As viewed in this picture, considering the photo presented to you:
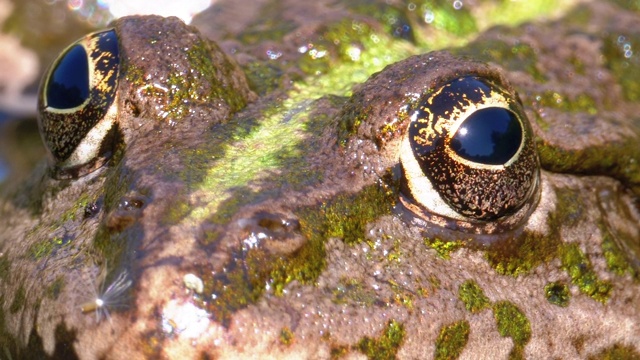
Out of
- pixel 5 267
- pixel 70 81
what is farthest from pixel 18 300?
pixel 70 81

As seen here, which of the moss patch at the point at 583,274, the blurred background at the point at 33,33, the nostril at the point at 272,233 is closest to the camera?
the nostril at the point at 272,233

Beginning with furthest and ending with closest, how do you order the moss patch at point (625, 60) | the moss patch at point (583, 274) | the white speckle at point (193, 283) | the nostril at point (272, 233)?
the moss patch at point (625, 60) → the moss patch at point (583, 274) → the nostril at point (272, 233) → the white speckle at point (193, 283)

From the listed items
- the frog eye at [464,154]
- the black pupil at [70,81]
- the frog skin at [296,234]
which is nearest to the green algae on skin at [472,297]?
the frog skin at [296,234]

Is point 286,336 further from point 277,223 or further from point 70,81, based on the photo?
point 70,81

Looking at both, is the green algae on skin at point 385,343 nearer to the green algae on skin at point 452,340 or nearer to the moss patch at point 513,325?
the green algae on skin at point 452,340

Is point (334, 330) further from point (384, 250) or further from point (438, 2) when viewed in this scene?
point (438, 2)

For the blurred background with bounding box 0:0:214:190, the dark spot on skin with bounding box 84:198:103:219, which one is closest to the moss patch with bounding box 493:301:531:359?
the dark spot on skin with bounding box 84:198:103:219
